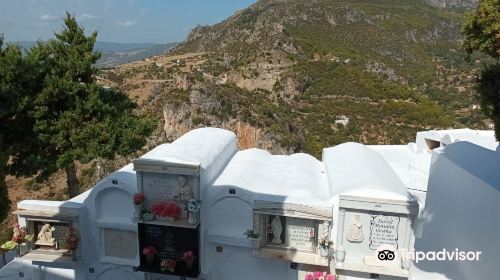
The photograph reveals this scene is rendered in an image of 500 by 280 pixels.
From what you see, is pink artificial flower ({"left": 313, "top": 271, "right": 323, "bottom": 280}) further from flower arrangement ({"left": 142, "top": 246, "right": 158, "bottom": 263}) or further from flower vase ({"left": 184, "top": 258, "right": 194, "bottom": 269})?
flower arrangement ({"left": 142, "top": 246, "right": 158, "bottom": 263})

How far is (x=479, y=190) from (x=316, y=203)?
15.3 ft

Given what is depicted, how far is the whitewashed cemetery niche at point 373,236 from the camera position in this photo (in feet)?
32.0

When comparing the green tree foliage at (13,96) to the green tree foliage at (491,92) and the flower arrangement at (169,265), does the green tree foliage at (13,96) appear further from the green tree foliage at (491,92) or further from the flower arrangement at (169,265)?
the green tree foliage at (491,92)

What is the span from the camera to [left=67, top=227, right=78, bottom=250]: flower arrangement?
1145 centimetres

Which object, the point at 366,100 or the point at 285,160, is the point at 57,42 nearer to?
the point at 285,160

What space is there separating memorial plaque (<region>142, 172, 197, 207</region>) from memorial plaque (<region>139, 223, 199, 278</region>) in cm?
85

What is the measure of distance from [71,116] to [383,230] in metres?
15.8

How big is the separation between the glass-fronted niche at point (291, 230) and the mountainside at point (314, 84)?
5.24 m

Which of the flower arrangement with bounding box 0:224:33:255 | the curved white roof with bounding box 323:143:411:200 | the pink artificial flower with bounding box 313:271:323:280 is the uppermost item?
the curved white roof with bounding box 323:143:411:200

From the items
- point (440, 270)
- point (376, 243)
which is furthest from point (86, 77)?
point (440, 270)

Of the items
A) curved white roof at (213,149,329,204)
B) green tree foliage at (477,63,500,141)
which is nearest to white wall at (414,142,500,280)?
green tree foliage at (477,63,500,141)

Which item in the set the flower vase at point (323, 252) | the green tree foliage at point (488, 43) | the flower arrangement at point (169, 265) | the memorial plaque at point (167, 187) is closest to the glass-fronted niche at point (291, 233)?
the flower vase at point (323, 252)

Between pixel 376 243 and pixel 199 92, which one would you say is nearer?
pixel 376 243

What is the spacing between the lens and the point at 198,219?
10844mm
